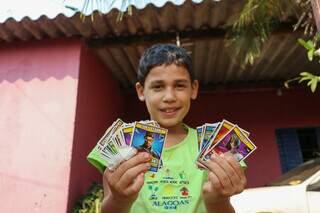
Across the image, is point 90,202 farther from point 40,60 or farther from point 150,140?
point 150,140

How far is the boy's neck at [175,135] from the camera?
1.48 m

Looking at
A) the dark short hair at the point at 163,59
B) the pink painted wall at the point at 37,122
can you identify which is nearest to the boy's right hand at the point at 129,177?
the dark short hair at the point at 163,59

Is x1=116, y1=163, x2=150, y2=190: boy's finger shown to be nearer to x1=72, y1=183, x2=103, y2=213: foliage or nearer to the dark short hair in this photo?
the dark short hair

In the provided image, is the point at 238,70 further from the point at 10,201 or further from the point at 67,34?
the point at 10,201

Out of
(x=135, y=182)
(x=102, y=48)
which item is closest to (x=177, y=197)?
(x=135, y=182)

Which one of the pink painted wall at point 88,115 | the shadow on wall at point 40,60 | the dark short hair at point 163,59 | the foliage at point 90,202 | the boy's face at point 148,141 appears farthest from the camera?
the shadow on wall at point 40,60

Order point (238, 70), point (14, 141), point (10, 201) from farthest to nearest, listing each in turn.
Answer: point (238, 70), point (14, 141), point (10, 201)

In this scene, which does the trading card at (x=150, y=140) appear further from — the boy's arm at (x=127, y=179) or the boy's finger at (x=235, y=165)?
the boy's finger at (x=235, y=165)

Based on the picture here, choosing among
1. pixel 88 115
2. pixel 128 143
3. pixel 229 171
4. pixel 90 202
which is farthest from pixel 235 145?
pixel 88 115

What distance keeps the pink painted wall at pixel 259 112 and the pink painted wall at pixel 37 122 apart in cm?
257

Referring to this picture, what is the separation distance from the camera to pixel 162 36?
4.49 m

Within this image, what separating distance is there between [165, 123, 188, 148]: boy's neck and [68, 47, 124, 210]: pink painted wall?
265cm

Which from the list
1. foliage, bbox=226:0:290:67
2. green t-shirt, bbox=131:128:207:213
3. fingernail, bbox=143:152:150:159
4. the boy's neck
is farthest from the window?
fingernail, bbox=143:152:150:159

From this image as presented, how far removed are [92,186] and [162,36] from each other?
215cm
